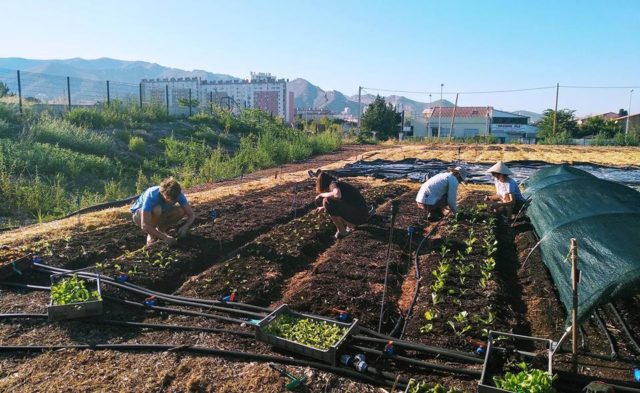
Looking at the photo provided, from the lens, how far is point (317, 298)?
462 cm

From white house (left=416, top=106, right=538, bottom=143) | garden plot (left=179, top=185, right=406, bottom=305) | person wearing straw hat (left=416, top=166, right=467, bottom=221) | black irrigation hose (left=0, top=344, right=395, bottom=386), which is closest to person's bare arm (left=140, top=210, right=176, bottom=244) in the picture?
garden plot (left=179, top=185, right=406, bottom=305)

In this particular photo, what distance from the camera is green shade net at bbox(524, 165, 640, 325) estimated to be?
3582mm

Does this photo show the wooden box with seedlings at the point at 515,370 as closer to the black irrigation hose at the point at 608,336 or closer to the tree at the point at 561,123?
the black irrigation hose at the point at 608,336

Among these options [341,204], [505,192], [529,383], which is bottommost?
[529,383]

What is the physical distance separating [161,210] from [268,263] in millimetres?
1689

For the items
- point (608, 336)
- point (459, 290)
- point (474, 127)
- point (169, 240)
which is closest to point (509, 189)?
point (459, 290)

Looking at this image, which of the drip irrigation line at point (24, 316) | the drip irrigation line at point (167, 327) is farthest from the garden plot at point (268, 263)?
the drip irrigation line at point (24, 316)

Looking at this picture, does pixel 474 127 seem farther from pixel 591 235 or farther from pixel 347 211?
pixel 591 235

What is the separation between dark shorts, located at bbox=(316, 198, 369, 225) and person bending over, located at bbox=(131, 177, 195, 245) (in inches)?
75.8

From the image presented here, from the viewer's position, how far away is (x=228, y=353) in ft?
11.5

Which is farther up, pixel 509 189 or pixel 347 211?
pixel 509 189

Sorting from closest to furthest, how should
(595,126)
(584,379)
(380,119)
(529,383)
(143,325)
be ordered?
(529,383) < (584,379) < (143,325) < (380,119) < (595,126)

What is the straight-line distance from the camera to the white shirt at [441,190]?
755cm

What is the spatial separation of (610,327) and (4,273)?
19.5 ft
